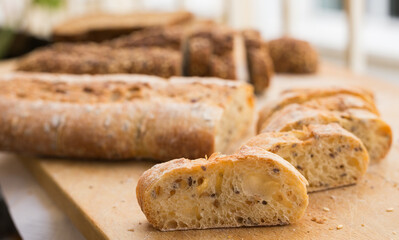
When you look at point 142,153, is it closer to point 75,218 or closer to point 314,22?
point 75,218

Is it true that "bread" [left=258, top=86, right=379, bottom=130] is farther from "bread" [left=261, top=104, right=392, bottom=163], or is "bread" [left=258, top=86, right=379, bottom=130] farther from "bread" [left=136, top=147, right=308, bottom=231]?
"bread" [left=136, top=147, right=308, bottom=231]

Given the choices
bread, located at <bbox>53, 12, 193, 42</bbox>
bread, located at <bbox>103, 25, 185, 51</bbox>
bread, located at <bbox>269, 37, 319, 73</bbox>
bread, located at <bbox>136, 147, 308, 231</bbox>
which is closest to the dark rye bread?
bread, located at <bbox>103, 25, 185, 51</bbox>

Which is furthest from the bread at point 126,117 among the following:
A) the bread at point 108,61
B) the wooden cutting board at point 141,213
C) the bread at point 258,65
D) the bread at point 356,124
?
the bread at point 258,65

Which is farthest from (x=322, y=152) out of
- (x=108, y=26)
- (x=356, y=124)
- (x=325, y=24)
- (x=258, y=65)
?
(x=325, y=24)

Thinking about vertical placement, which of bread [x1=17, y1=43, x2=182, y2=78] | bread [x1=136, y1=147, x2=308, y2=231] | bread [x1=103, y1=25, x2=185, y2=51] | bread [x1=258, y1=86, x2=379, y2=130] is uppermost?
bread [x1=103, y1=25, x2=185, y2=51]

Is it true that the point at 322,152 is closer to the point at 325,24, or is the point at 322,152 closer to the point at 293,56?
the point at 293,56

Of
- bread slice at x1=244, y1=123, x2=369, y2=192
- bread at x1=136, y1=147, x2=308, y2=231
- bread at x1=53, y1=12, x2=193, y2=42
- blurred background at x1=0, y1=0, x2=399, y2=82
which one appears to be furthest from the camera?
bread at x1=53, y1=12, x2=193, y2=42

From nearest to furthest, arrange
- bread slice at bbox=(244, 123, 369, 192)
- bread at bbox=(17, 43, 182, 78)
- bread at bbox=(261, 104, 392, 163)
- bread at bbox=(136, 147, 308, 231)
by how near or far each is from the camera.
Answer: bread at bbox=(136, 147, 308, 231) < bread slice at bbox=(244, 123, 369, 192) < bread at bbox=(261, 104, 392, 163) < bread at bbox=(17, 43, 182, 78)

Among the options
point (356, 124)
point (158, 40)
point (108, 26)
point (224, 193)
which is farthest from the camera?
point (108, 26)

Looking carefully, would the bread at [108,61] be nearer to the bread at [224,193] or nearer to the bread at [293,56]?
the bread at [293,56]
